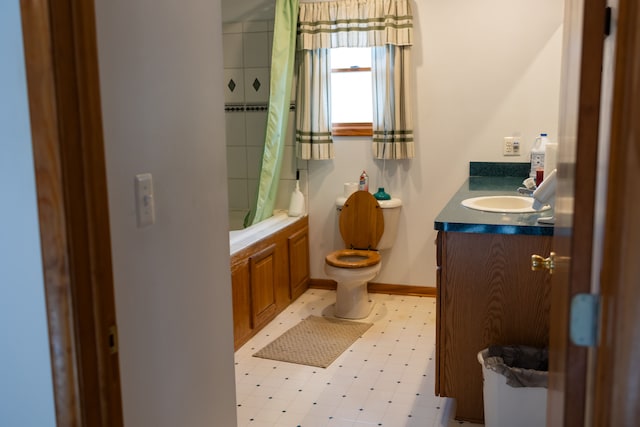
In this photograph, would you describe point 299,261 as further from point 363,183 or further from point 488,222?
point 488,222

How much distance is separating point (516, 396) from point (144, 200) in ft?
5.36

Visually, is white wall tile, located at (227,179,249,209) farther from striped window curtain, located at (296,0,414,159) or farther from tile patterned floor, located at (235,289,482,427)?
tile patterned floor, located at (235,289,482,427)

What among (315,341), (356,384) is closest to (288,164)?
(315,341)

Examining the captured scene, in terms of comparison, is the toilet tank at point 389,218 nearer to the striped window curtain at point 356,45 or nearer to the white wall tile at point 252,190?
the striped window curtain at point 356,45

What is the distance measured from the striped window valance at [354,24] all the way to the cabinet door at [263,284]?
1418mm

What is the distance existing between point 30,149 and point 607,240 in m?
0.92

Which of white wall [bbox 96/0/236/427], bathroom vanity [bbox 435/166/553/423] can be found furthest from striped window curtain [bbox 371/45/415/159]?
white wall [bbox 96/0/236/427]

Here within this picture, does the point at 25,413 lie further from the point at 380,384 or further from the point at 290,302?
the point at 290,302

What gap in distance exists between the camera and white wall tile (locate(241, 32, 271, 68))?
14.3 feet

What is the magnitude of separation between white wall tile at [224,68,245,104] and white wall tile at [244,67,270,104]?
3cm

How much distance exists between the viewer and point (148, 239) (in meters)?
1.37

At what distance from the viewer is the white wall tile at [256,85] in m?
4.41

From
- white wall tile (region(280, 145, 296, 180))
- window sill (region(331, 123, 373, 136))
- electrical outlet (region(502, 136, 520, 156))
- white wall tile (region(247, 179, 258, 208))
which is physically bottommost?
white wall tile (region(247, 179, 258, 208))

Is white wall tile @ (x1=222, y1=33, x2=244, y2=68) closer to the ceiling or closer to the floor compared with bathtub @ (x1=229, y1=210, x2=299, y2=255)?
closer to the ceiling
